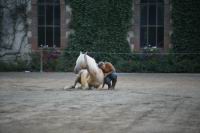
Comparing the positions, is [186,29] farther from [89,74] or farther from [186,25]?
→ [89,74]

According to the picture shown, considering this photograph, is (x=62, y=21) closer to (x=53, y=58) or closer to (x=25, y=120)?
(x=53, y=58)

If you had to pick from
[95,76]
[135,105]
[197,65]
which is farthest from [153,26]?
[135,105]

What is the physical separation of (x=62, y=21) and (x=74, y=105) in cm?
1256

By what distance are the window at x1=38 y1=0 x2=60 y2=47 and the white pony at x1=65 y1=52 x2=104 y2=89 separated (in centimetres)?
881

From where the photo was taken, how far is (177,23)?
864 inches

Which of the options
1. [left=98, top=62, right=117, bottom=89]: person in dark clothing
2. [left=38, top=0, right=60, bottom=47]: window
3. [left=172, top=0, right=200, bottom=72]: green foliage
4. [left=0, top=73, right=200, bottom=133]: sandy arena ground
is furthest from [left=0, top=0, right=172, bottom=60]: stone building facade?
[left=98, top=62, right=117, bottom=89]: person in dark clothing

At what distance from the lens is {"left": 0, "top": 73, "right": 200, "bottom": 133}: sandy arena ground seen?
7840 millimetres

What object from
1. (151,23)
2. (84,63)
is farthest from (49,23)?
(84,63)

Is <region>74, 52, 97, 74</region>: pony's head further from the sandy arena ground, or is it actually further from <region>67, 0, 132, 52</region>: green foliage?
<region>67, 0, 132, 52</region>: green foliage

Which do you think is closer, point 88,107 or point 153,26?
point 88,107

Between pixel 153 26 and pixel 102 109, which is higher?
pixel 153 26

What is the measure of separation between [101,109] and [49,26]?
44.5 feet

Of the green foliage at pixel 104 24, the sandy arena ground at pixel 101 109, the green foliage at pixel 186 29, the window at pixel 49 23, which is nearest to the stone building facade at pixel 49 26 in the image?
the window at pixel 49 23

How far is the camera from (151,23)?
74.5 ft
